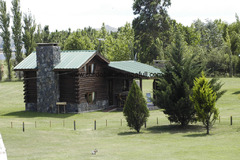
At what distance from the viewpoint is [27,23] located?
282ft

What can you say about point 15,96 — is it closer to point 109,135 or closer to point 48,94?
point 48,94

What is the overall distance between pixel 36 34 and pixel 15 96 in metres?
31.3

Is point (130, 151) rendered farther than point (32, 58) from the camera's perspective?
No

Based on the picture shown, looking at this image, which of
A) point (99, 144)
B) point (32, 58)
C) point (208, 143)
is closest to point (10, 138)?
point (99, 144)

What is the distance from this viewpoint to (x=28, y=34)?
8350cm

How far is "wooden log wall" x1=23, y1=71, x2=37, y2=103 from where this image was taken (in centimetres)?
4444

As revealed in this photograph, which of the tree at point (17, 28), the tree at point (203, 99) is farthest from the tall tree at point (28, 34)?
the tree at point (203, 99)

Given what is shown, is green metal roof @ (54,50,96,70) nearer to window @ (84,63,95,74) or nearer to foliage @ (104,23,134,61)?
window @ (84,63,95,74)

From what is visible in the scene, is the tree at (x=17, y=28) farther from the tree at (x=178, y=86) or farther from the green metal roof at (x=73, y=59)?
the tree at (x=178, y=86)

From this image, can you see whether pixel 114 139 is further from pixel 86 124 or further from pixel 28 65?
pixel 28 65

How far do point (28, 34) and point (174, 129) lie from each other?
60459 mm

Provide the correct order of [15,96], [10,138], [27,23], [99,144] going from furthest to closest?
1. [27,23]
2. [15,96]
3. [10,138]
4. [99,144]

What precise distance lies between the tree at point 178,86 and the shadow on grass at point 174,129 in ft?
2.01

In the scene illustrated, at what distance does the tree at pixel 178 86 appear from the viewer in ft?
97.2
